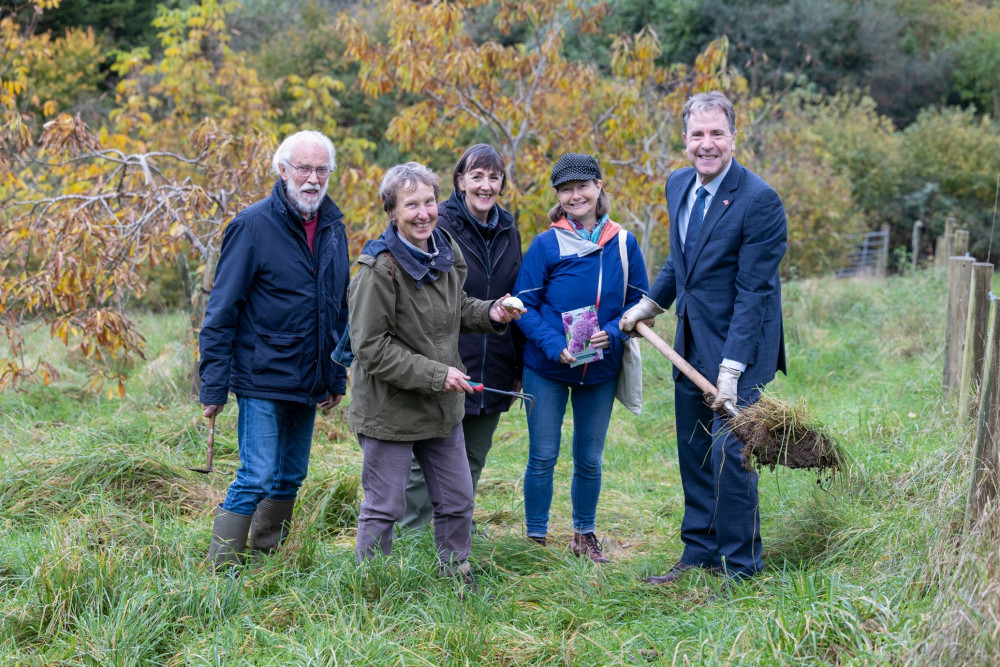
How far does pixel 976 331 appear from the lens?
484cm

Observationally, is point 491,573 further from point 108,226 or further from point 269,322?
point 108,226

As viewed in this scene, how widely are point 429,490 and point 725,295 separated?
152 centimetres

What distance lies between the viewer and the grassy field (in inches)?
118

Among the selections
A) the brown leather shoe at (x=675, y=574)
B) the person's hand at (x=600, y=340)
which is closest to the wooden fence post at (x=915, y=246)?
the person's hand at (x=600, y=340)

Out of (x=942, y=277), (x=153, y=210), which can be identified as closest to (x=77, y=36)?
(x=153, y=210)

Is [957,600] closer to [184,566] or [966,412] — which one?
[966,412]

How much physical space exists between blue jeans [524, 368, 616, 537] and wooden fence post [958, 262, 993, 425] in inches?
72.0

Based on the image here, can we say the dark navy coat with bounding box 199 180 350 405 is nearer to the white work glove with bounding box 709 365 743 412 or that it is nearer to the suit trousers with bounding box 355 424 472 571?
the suit trousers with bounding box 355 424 472 571

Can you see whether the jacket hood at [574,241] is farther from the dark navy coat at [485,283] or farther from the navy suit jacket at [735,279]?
the navy suit jacket at [735,279]

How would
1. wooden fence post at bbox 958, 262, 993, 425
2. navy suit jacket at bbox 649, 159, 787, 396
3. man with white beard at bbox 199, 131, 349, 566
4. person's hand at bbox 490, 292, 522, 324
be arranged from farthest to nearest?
1. wooden fence post at bbox 958, 262, 993, 425
2. person's hand at bbox 490, 292, 522, 324
3. man with white beard at bbox 199, 131, 349, 566
4. navy suit jacket at bbox 649, 159, 787, 396

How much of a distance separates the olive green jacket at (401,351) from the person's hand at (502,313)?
0.54ft

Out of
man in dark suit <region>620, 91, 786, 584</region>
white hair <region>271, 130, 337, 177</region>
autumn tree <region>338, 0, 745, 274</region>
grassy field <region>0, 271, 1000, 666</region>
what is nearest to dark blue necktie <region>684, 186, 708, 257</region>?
man in dark suit <region>620, 91, 786, 584</region>

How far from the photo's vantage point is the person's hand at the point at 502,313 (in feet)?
13.3

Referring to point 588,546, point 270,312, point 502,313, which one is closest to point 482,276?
point 502,313
